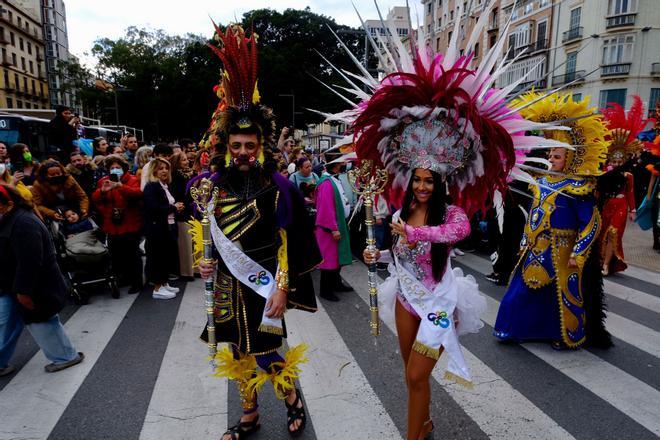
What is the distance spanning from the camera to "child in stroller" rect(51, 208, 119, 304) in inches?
219

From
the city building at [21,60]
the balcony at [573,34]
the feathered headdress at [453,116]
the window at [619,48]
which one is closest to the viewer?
the feathered headdress at [453,116]

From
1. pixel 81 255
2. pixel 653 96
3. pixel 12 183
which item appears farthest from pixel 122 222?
pixel 653 96

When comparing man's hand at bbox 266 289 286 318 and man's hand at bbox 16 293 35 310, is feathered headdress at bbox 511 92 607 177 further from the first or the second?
man's hand at bbox 16 293 35 310

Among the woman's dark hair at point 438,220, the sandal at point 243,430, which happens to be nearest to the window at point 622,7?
the woman's dark hair at point 438,220

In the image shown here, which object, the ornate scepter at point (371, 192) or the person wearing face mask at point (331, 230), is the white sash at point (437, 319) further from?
the person wearing face mask at point (331, 230)

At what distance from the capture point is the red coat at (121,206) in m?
5.85

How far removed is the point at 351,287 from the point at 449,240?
12.7ft

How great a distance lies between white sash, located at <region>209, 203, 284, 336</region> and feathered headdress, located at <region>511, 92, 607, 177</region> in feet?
8.75

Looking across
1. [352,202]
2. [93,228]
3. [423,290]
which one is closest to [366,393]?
[423,290]

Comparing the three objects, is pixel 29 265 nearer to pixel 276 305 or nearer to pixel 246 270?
pixel 246 270

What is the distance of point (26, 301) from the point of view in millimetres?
3498

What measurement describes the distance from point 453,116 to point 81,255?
5.08m

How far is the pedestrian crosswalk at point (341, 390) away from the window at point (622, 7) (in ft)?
102

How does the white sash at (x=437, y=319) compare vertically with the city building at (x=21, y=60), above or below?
below
